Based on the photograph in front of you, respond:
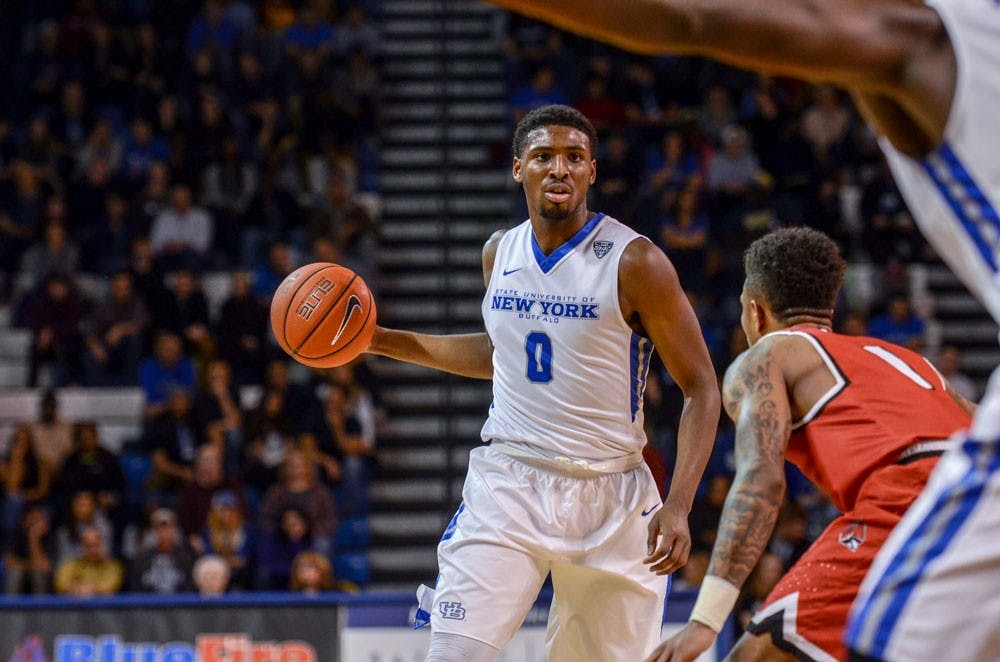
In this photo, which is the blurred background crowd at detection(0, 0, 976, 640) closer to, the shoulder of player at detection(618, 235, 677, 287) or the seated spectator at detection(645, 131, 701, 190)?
the seated spectator at detection(645, 131, 701, 190)

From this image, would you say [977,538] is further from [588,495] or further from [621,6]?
[588,495]

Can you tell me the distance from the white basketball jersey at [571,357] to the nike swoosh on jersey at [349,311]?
0.60 metres

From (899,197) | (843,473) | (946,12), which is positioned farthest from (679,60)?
(946,12)

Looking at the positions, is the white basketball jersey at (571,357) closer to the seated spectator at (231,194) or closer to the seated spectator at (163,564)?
the seated spectator at (163,564)

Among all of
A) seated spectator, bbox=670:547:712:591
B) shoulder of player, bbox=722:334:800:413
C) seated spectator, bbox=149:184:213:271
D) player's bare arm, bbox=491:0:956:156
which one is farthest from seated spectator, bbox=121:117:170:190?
player's bare arm, bbox=491:0:956:156

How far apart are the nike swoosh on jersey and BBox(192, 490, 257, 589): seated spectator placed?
15.9 ft

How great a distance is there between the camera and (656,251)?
438 centimetres

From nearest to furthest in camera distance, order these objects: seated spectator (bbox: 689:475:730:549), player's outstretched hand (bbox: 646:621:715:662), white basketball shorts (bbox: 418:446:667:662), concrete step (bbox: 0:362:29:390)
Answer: player's outstretched hand (bbox: 646:621:715:662), white basketball shorts (bbox: 418:446:667:662), seated spectator (bbox: 689:475:730:549), concrete step (bbox: 0:362:29:390)

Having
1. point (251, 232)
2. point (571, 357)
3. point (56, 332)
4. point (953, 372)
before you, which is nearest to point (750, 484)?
point (571, 357)

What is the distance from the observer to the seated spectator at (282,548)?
30.4ft

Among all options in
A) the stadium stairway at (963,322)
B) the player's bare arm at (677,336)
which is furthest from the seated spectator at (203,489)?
the stadium stairway at (963,322)

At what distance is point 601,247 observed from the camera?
4.46 m

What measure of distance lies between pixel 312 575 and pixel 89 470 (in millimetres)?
2391

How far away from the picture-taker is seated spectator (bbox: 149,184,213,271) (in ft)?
39.3
